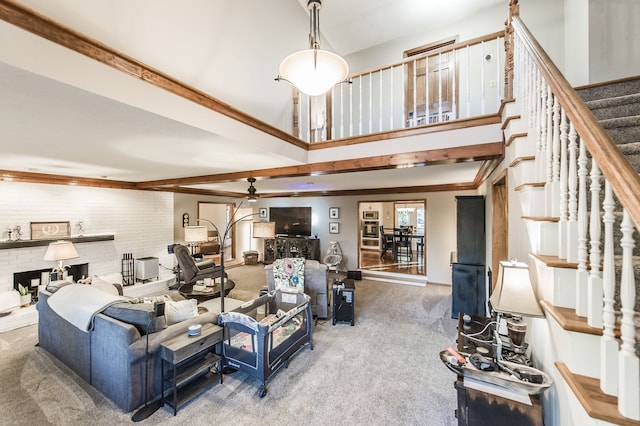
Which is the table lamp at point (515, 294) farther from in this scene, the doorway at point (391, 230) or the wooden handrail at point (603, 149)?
the doorway at point (391, 230)

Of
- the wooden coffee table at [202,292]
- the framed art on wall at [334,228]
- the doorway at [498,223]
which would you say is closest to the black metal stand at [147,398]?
the wooden coffee table at [202,292]

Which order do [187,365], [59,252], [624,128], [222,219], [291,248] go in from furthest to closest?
[222,219]
[291,248]
[59,252]
[187,365]
[624,128]

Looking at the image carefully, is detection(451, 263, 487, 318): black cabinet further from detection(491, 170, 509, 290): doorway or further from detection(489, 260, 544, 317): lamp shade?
detection(489, 260, 544, 317): lamp shade

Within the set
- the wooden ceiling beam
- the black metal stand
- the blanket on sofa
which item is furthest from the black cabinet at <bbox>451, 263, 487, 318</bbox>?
the blanket on sofa

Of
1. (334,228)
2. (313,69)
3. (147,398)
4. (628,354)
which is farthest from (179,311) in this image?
(334,228)

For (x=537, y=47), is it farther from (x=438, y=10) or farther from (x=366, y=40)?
(x=366, y=40)

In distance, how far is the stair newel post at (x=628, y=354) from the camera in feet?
2.47

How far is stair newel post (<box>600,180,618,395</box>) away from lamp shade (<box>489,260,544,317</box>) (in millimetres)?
436

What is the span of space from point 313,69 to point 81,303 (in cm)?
301

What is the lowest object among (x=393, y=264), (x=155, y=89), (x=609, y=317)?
(x=393, y=264)

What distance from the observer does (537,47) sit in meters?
1.53

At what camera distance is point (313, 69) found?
56.6 inches

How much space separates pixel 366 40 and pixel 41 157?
5.14 metres

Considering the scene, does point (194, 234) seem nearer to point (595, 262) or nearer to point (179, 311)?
point (179, 311)
